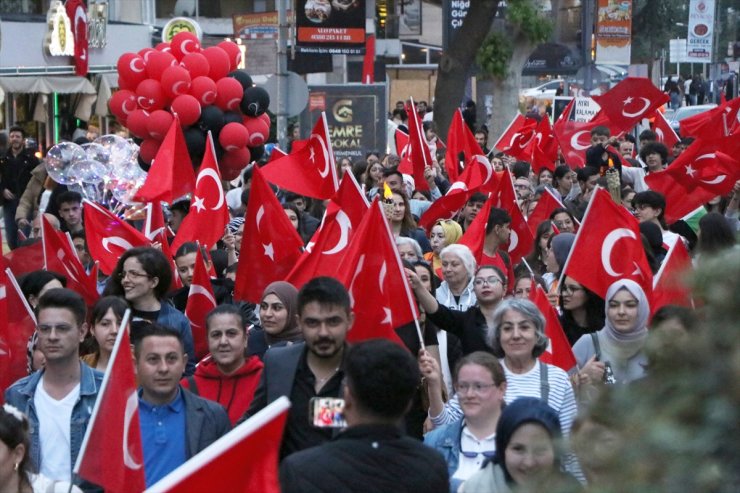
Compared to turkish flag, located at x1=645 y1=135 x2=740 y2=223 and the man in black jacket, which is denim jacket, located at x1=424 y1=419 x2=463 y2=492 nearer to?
the man in black jacket

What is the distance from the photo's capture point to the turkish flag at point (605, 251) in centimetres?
784

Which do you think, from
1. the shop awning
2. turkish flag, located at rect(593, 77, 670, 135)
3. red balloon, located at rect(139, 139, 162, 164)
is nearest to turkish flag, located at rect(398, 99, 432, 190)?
turkish flag, located at rect(593, 77, 670, 135)

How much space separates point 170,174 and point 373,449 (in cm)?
742

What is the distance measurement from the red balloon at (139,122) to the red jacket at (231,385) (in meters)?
7.07

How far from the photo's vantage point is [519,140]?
18.3 metres

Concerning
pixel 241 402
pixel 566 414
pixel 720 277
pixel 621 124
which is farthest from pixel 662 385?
pixel 621 124

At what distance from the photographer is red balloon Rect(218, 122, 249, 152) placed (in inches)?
504

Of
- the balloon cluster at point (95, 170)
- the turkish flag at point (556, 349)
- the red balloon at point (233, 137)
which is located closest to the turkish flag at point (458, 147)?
the red balloon at point (233, 137)

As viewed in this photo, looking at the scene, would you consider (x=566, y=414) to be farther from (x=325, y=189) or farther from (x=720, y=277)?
(x=325, y=189)

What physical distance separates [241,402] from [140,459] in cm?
134

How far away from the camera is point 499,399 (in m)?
5.14

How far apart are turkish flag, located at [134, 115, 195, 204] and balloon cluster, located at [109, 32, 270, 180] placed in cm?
134

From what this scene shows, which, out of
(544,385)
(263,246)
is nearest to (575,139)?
(263,246)

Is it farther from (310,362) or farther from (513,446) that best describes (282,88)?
(513,446)
